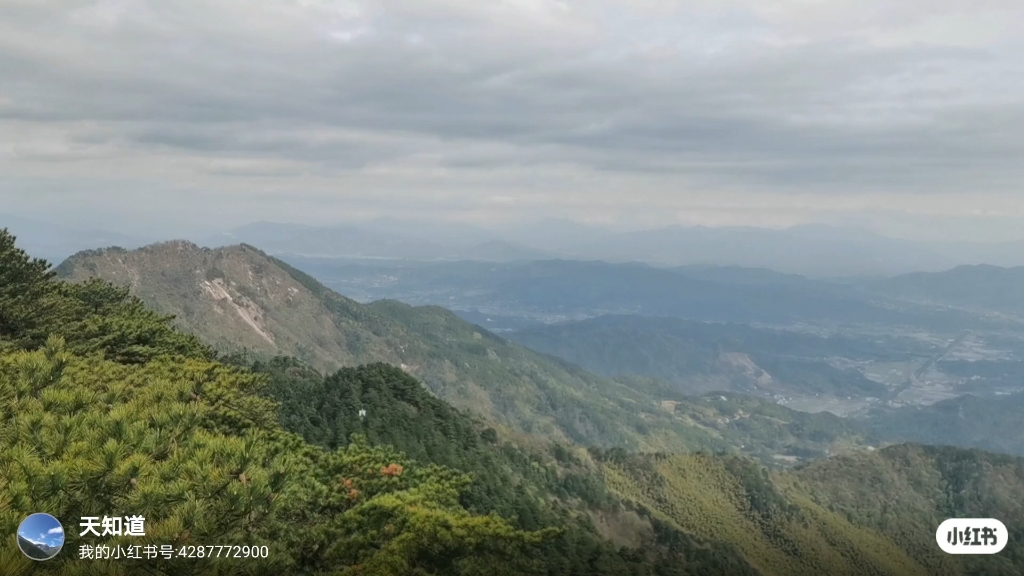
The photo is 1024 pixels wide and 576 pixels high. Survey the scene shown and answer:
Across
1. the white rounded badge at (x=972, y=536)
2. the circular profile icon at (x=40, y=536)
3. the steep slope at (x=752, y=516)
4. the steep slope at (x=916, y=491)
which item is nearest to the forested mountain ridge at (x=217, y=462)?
the circular profile icon at (x=40, y=536)

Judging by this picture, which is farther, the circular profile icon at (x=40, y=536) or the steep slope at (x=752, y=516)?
the steep slope at (x=752, y=516)

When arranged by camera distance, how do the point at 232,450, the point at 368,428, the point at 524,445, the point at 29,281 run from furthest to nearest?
the point at 524,445, the point at 368,428, the point at 29,281, the point at 232,450

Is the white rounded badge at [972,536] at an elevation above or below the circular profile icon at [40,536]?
below

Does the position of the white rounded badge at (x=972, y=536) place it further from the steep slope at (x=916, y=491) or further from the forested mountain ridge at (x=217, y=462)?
the steep slope at (x=916, y=491)

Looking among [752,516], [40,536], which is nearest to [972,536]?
[40,536]

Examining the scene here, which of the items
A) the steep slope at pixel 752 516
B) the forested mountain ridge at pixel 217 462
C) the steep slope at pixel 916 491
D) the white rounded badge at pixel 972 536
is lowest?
the steep slope at pixel 916 491

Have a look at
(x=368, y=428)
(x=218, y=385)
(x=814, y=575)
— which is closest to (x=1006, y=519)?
(x=814, y=575)

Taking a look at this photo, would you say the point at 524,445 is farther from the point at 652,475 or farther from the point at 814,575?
the point at 814,575
